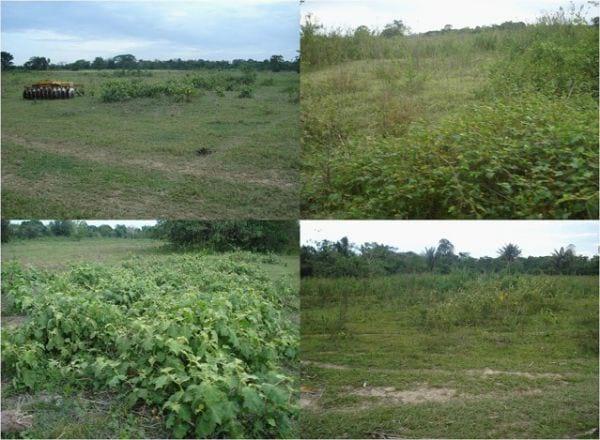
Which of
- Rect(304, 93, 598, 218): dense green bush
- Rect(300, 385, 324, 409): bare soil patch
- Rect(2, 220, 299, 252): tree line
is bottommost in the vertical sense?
Rect(300, 385, 324, 409): bare soil patch

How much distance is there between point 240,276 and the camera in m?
4.77

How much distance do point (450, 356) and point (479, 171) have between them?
1.05m

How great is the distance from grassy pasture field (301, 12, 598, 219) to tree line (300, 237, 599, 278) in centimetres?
21

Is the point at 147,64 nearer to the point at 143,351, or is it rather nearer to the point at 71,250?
the point at 71,250

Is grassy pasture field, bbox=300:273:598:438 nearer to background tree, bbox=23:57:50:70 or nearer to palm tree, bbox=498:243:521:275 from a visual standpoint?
palm tree, bbox=498:243:521:275

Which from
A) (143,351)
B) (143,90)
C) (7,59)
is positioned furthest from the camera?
(143,90)

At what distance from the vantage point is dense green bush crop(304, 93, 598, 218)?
3.74 meters

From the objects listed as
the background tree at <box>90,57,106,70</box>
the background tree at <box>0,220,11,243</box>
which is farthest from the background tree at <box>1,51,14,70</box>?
the background tree at <box>0,220,11,243</box>

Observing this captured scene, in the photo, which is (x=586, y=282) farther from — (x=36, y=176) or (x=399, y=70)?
(x=36, y=176)

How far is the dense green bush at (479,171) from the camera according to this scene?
3.74 m

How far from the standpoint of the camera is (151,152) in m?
5.30

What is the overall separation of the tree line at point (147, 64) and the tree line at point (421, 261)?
2.17 meters

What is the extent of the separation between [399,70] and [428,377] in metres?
2.59

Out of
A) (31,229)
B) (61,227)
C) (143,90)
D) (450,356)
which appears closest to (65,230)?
(61,227)
